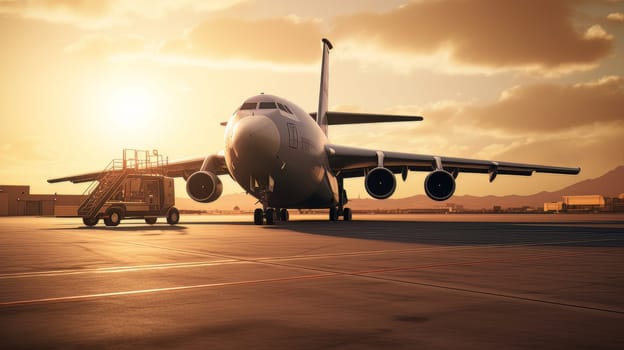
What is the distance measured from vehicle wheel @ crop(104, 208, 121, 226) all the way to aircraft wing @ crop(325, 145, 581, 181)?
11.0 meters

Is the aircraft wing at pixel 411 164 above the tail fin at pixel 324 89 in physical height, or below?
below

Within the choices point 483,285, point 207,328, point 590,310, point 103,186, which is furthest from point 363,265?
point 103,186

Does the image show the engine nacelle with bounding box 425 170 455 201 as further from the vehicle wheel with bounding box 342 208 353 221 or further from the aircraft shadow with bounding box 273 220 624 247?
the vehicle wheel with bounding box 342 208 353 221

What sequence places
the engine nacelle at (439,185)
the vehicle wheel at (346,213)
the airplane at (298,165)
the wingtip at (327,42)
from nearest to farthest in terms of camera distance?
the airplane at (298,165) < the engine nacelle at (439,185) < the vehicle wheel at (346,213) < the wingtip at (327,42)

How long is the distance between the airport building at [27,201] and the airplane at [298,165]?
156 feet

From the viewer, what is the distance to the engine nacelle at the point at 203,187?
89.1ft

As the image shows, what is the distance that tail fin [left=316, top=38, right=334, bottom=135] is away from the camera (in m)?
36.7

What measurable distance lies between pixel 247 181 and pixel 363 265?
15.8 m

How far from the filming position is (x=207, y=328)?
4.55 metres

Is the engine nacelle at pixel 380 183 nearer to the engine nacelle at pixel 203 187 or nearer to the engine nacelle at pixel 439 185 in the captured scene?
the engine nacelle at pixel 439 185

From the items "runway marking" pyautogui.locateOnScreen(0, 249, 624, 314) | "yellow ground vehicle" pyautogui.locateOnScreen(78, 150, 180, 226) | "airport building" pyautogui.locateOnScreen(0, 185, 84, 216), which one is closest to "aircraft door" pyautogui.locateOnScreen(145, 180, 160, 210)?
"yellow ground vehicle" pyautogui.locateOnScreen(78, 150, 180, 226)

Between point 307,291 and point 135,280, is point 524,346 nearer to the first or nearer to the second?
point 307,291

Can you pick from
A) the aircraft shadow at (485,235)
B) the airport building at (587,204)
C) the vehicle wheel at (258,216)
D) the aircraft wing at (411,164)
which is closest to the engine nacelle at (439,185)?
the aircraft wing at (411,164)

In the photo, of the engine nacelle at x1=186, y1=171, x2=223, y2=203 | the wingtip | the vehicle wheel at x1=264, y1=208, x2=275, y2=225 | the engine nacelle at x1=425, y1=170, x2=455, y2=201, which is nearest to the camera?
the vehicle wheel at x1=264, y1=208, x2=275, y2=225
